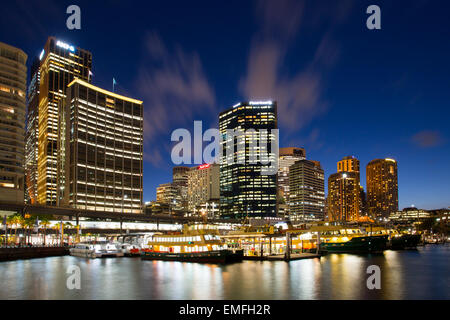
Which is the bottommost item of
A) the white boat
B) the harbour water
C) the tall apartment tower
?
the white boat

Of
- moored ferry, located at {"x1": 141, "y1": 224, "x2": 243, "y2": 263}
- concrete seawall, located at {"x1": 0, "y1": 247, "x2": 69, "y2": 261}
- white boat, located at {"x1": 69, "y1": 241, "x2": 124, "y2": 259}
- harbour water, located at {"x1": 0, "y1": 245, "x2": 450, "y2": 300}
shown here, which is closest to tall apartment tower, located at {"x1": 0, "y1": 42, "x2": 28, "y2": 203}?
concrete seawall, located at {"x1": 0, "y1": 247, "x2": 69, "y2": 261}

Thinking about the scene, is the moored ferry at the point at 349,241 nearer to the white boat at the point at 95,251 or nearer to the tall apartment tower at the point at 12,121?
the white boat at the point at 95,251

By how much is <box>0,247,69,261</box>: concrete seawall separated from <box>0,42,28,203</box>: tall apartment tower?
6797cm

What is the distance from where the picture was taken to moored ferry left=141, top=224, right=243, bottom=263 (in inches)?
2906

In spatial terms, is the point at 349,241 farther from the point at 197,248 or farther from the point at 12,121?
the point at 12,121

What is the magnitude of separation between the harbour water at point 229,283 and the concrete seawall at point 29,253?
805 inches

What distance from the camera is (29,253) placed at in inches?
3656

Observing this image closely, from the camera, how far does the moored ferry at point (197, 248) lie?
242 ft

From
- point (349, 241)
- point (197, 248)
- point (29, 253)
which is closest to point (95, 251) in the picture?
point (29, 253)

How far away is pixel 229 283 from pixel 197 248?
2628 cm

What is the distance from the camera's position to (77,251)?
10125 centimetres

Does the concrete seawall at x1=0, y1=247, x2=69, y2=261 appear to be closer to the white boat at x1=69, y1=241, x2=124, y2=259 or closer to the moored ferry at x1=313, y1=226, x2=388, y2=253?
the white boat at x1=69, y1=241, x2=124, y2=259
